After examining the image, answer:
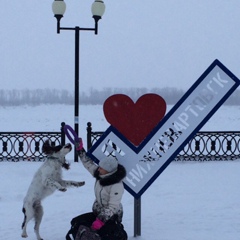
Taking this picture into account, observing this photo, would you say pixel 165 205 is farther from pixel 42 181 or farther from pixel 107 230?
pixel 42 181

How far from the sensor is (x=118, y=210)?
13.2ft

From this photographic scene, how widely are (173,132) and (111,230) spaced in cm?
125

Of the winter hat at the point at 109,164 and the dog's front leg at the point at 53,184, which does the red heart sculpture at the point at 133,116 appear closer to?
the winter hat at the point at 109,164

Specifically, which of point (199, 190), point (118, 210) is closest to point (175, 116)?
point (118, 210)

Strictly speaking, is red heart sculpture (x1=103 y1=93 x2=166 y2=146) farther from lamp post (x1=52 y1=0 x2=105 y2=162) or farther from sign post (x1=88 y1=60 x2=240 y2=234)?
lamp post (x1=52 y1=0 x2=105 y2=162)

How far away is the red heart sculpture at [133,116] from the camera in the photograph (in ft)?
14.8

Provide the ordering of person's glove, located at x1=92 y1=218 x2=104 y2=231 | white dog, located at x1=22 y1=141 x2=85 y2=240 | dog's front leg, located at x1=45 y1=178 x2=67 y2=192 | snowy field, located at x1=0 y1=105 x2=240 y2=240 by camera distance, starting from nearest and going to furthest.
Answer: person's glove, located at x1=92 y1=218 x2=104 y2=231 < dog's front leg, located at x1=45 y1=178 x2=67 y2=192 < white dog, located at x1=22 y1=141 x2=85 y2=240 < snowy field, located at x1=0 y1=105 x2=240 y2=240

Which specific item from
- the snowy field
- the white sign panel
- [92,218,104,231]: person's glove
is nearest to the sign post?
the white sign panel

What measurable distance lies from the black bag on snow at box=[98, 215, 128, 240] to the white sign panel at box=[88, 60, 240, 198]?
586 millimetres

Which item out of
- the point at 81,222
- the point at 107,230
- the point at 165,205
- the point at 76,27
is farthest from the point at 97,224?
the point at 76,27

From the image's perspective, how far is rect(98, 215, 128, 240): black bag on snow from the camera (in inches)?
151

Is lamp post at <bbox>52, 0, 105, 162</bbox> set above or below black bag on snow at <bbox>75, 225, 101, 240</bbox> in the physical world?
above

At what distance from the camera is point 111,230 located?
3.86m

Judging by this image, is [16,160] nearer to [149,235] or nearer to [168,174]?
[168,174]
